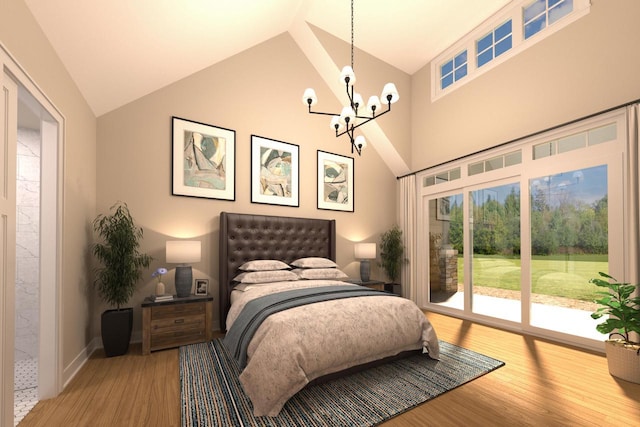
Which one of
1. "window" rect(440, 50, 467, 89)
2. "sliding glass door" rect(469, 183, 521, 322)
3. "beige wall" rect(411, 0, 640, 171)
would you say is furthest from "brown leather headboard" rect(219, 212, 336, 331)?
"window" rect(440, 50, 467, 89)

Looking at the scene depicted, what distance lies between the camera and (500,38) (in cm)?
410

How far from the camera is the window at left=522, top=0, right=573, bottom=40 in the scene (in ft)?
11.2

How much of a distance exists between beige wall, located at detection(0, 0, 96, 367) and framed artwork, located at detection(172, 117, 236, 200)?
2.74 feet

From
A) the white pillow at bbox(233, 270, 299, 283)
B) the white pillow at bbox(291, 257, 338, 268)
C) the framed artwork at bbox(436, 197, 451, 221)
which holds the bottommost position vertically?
the white pillow at bbox(233, 270, 299, 283)

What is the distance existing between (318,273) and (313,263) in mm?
254

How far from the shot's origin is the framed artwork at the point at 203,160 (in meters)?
3.66

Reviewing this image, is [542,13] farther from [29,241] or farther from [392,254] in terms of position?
[29,241]

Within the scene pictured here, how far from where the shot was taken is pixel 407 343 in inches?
103

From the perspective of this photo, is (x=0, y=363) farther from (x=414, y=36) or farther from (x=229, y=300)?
(x=414, y=36)

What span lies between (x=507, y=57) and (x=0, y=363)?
562 centimetres

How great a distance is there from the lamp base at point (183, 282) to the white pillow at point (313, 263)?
1.40 metres

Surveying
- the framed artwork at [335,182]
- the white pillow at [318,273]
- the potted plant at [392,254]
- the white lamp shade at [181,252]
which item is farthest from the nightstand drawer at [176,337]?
the potted plant at [392,254]

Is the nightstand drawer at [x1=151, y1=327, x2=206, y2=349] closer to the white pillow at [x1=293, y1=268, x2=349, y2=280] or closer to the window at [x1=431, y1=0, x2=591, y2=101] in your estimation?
the white pillow at [x1=293, y1=268, x2=349, y2=280]

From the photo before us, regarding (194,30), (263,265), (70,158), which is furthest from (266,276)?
(194,30)
